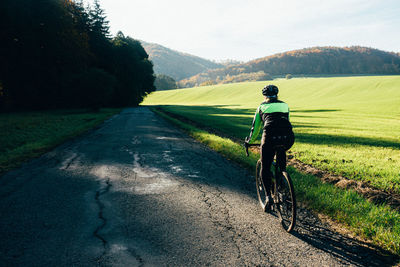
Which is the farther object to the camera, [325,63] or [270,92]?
[325,63]

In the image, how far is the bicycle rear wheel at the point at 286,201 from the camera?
11.5 feet

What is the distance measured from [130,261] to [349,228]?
3245 millimetres

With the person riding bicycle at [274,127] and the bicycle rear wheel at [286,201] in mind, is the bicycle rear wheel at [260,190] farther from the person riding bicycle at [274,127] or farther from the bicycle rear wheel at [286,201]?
the person riding bicycle at [274,127]

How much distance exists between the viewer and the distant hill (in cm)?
11358

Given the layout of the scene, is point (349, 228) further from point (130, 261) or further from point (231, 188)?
point (130, 261)

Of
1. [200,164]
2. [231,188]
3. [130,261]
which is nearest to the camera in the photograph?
[130,261]

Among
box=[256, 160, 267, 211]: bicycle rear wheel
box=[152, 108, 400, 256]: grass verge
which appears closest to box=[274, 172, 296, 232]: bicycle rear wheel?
box=[256, 160, 267, 211]: bicycle rear wheel

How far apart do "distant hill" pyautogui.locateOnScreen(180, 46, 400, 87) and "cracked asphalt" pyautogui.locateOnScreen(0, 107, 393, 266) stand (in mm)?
126237

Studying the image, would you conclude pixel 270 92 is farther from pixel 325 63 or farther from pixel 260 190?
pixel 325 63

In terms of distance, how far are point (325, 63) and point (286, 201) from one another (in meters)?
140

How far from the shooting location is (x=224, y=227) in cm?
370

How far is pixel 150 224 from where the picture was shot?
376cm

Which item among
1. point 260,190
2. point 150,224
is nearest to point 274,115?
point 260,190

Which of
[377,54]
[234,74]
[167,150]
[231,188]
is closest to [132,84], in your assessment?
[167,150]
